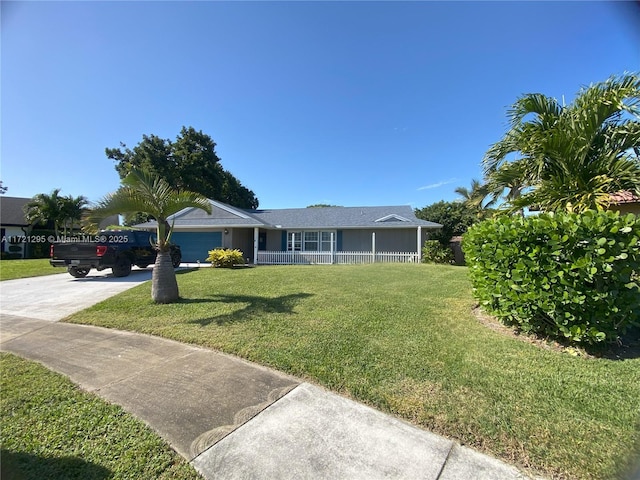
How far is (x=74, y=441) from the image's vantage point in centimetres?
250

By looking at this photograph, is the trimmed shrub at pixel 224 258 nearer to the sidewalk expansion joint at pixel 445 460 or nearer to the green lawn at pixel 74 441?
the green lawn at pixel 74 441

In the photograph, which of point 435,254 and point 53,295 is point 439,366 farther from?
point 435,254

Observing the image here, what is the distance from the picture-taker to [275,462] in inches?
89.6

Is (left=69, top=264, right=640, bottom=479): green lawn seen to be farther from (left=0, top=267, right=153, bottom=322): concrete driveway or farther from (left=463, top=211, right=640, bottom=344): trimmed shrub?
(left=0, top=267, right=153, bottom=322): concrete driveway

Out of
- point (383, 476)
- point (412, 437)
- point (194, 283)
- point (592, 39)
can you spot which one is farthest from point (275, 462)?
point (194, 283)

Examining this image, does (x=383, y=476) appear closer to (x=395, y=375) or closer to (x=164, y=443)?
(x=395, y=375)

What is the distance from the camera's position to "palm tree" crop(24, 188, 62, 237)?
2622 centimetres

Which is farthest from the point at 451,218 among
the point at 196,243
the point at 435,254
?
the point at 196,243

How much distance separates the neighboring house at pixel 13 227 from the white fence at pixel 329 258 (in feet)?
79.1

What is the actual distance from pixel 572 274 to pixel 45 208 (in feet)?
116

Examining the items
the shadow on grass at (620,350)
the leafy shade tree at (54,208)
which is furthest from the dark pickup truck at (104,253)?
the leafy shade tree at (54,208)

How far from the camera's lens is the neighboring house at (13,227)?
26562 mm

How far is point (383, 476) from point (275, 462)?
80 centimetres

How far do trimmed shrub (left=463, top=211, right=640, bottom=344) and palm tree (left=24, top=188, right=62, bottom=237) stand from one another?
1347 inches
